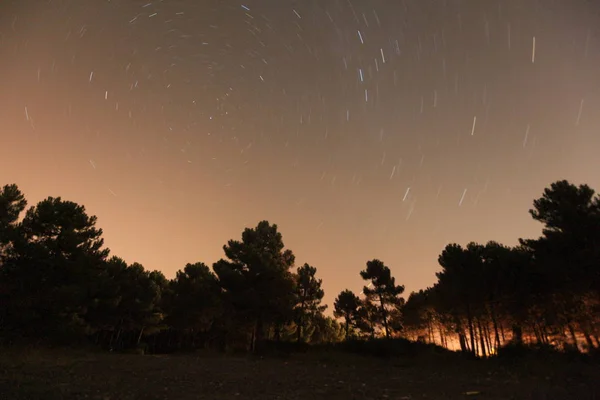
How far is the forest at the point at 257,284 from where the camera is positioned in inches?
920

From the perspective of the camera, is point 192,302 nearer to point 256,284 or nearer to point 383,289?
point 256,284

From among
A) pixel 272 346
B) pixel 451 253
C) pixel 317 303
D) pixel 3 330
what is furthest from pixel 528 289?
pixel 3 330

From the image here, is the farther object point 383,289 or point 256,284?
point 383,289

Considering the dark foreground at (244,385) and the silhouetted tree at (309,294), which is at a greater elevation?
the silhouetted tree at (309,294)

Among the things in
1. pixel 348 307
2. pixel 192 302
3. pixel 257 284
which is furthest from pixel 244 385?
pixel 348 307

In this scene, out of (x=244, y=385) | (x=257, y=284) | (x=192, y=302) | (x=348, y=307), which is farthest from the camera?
(x=348, y=307)

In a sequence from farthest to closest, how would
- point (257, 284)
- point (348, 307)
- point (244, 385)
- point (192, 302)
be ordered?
point (348, 307), point (192, 302), point (257, 284), point (244, 385)

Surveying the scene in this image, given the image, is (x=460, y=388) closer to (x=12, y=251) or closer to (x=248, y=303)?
(x=248, y=303)

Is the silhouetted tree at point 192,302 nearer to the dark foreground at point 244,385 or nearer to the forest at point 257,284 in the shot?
the forest at point 257,284

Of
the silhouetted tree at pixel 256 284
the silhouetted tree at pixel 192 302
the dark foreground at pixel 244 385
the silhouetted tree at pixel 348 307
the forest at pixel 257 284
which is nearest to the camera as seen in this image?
the dark foreground at pixel 244 385

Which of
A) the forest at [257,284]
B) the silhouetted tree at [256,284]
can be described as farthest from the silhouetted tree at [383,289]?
the silhouetted tree at [256,284]

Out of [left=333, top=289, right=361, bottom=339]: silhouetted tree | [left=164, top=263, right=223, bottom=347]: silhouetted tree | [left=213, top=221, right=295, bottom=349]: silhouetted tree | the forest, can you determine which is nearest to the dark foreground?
the forest

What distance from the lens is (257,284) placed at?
32906mm

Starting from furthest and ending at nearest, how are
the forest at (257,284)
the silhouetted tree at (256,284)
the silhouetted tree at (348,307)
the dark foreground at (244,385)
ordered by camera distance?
the silhouetted tree at (348,307)
the silhouetted tree at (256,284)
the forest at (257,284)
the dark foreground at (244,385)
